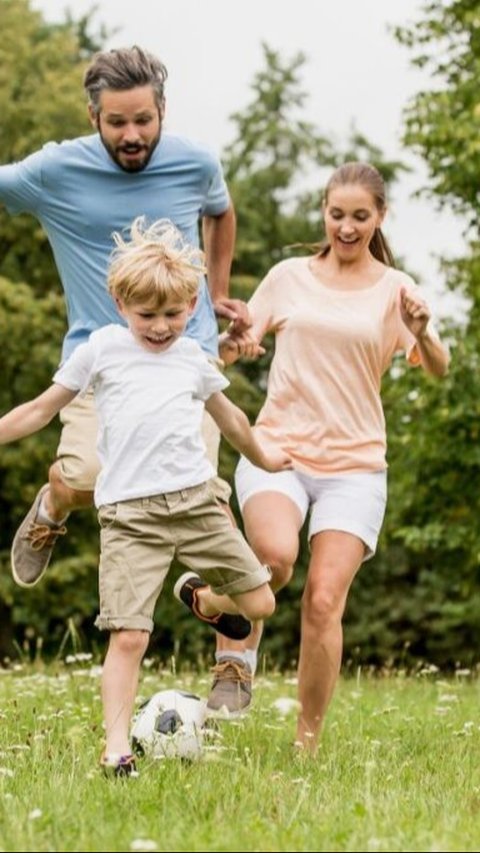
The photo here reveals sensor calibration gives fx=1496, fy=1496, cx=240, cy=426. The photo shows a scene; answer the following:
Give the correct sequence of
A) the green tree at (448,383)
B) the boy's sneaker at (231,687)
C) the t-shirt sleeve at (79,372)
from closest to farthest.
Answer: the t-shirt sleeve at (79,372)
the boy's sneaker at (231,687)
the green tree at (448,383)

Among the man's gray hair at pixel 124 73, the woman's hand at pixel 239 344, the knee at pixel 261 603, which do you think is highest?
the man's gray hair at pixel 124 73

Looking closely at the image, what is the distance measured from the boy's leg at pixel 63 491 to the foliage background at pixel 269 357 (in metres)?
3.92

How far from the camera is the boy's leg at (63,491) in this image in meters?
7.04

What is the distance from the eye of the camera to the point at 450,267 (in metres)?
21.6

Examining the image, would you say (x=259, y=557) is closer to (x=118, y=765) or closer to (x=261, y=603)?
(x=261, y=603)

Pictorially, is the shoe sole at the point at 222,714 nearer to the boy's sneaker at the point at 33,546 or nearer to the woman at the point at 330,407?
the woman at the point at 330,407

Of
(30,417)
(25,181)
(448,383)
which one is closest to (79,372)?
(30,417)

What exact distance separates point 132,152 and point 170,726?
249cm

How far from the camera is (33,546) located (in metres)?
7.71

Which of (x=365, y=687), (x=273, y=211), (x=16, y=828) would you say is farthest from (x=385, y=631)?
(x=16, y=828)

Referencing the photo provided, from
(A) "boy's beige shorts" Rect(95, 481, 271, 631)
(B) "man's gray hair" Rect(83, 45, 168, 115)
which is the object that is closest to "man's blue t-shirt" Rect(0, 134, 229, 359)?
(B) "man's gray hair" Rect(83, 45, 168, 115)

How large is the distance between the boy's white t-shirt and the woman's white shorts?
1.03m

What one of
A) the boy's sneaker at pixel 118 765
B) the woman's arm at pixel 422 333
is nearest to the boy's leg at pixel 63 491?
the woman's arm at pixel 422 333

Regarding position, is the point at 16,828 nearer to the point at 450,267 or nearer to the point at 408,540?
the point at 408,540
